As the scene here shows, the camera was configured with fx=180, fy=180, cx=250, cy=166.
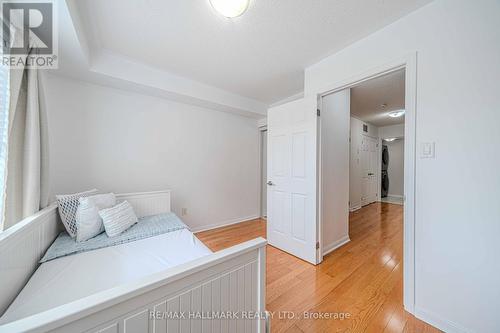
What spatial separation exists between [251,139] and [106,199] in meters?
2.64

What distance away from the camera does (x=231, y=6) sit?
1.33 metres

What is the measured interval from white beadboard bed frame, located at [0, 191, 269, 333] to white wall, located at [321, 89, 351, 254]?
5.08 feet

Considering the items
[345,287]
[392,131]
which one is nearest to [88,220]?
[345,287]

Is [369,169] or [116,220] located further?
[369,169]

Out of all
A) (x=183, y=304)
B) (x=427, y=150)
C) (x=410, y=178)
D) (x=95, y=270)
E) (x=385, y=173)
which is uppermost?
(x=427, y=150)

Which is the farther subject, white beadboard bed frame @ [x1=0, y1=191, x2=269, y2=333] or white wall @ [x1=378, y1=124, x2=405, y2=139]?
white wall @ [x1=378, y1=124, x2=405, y2=139]

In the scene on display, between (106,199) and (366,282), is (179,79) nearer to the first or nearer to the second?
(106,199)

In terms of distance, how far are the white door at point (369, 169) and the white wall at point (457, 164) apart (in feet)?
12.8

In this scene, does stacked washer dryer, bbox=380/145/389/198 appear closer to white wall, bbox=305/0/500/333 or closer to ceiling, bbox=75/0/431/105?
ceiling, bbox=75/0/431/105

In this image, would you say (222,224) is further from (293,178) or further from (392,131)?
(392,131)

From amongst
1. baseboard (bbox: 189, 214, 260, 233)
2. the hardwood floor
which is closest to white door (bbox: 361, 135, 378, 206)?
the hardwood floor

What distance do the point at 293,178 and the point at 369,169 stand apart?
4.05 meters

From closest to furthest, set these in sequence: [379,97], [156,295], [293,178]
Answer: [156,295] → [293,178] → [379,97]

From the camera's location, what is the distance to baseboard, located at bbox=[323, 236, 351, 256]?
2.36m
